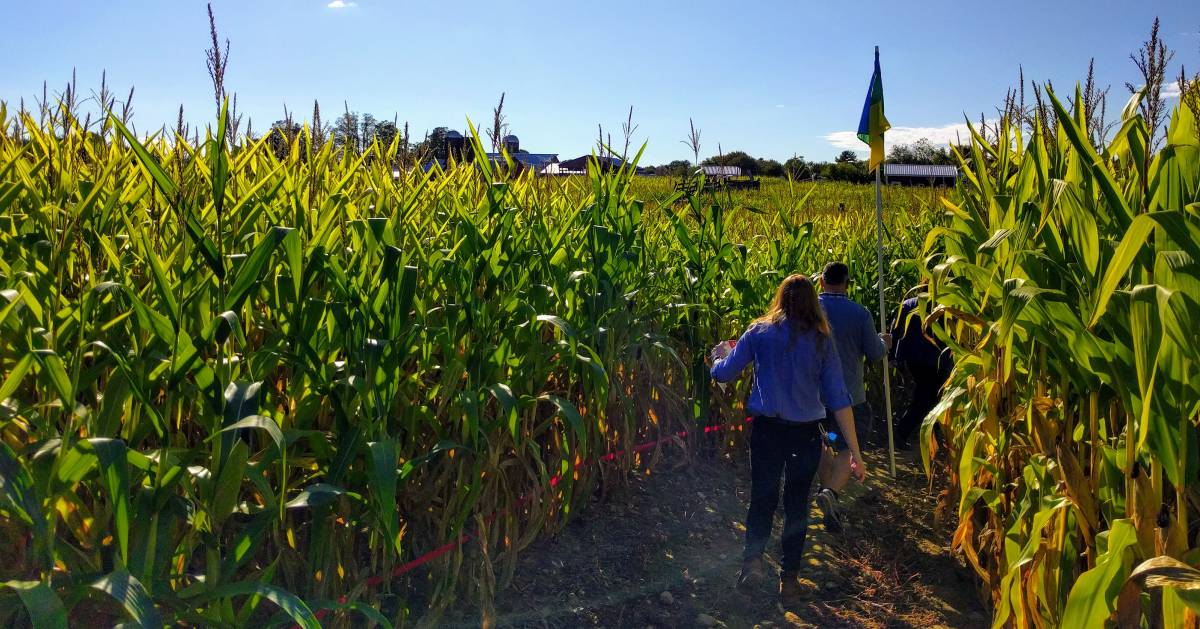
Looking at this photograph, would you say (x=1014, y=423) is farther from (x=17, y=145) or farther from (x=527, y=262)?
(x=17, y=145)

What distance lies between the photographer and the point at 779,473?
391 centimetres

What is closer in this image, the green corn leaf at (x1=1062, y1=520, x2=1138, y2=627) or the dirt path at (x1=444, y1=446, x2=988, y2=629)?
the green corn leaf at (x1=1062, y1=520, x2=1138, y2=627)

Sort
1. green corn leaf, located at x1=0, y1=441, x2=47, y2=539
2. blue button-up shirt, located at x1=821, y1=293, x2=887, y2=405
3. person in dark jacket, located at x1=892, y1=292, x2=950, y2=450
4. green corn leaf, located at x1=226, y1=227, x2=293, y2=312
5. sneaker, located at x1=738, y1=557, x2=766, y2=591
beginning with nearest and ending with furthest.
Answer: green corn leaf, located at x1=0, y1=441, x2=47, y2=539, green corn leaf, located at x1=226, y1=227, x2=293, y2=312, sneaker, located at x1=738, y1=557, x2=766, y2=591, blue button-up shirt, located at x1=821, y1=293, x2=887, y2=405, person in dark jacket, located at x1=892, y1=292, x2=950, y2=450

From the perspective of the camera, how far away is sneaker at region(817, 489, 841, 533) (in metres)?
4.31

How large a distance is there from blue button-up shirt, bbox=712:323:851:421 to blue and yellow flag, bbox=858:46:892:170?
2.08 meters

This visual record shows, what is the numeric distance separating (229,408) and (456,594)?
150 cm

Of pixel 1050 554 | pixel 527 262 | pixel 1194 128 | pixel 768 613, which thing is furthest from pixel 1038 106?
pixel 768 613

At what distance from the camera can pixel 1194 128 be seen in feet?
7.36

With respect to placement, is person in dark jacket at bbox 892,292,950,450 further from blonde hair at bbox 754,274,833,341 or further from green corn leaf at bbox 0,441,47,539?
green corn leaf at bbox 0,441,47,539

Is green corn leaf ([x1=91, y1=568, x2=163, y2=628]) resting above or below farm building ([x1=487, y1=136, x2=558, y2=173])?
below

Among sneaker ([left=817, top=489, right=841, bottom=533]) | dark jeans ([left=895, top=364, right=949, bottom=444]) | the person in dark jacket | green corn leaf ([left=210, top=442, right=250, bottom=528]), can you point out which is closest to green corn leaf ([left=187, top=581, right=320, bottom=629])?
green corn leaf ([left=210, top=442, right=250, bottom=528])

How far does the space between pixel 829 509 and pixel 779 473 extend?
641 mm

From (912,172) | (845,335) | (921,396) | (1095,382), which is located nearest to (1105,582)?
(1095,382)

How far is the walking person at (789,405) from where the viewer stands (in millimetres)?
3711
